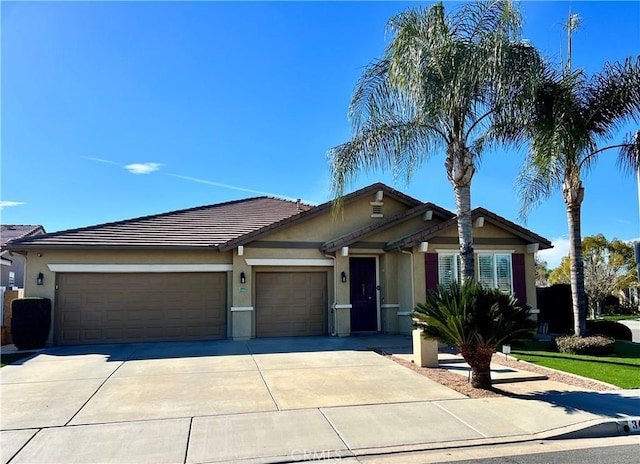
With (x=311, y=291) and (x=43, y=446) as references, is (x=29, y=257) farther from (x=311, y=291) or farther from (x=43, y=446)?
(x=43, y=446)

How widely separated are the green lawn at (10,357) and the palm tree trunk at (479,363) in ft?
32.8

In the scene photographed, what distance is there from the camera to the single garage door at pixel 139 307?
14102 mm

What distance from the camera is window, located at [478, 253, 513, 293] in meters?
15.6

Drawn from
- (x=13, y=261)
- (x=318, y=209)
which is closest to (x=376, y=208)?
(x=318, y=209)

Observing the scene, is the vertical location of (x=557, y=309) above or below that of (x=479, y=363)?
above

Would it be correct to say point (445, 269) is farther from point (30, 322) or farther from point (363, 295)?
point (30, 322)

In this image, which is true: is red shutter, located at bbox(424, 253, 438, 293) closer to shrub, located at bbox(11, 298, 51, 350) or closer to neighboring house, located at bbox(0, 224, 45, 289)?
shrub, located at bbox(11, 298, 51, 350)

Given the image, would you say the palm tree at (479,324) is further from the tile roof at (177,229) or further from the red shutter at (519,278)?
the tile roof at (177,229)

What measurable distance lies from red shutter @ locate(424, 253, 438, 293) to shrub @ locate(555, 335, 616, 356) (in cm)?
406

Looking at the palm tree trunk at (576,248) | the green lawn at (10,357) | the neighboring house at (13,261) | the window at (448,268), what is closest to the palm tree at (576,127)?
the palm tree trunk at (576,248)

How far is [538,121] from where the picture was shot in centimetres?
1190

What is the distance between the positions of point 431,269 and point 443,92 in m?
6.17

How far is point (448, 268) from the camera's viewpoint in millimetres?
15312

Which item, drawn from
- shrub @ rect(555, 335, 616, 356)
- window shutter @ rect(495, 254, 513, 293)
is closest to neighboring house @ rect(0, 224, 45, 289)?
window shutter @ rect(495, 254, 513, 293)
